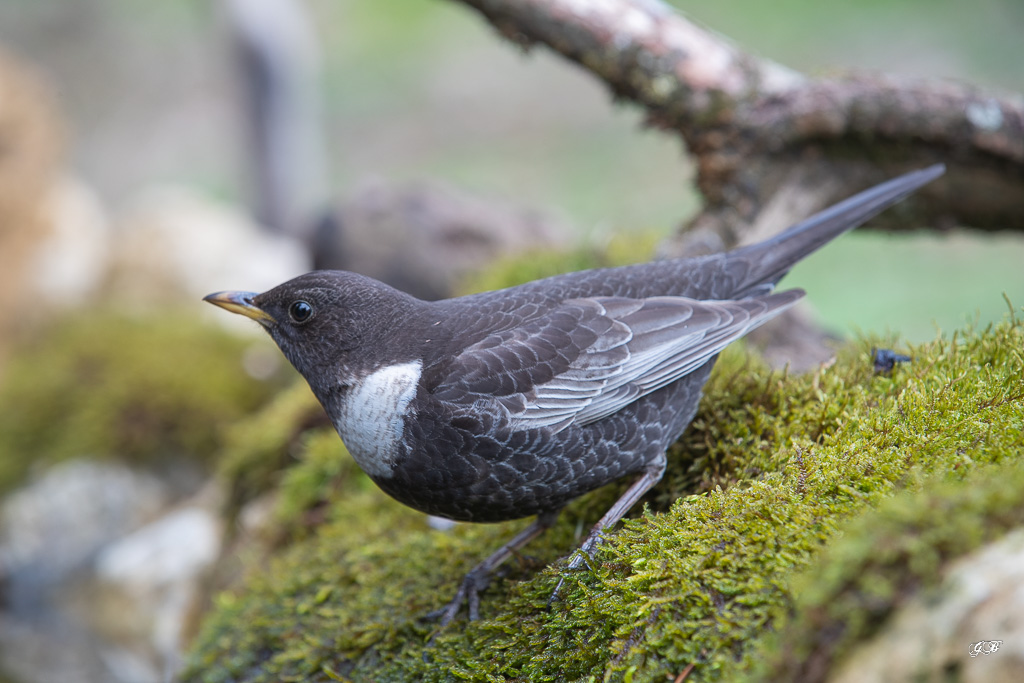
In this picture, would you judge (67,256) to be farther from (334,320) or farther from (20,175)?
(334,320)

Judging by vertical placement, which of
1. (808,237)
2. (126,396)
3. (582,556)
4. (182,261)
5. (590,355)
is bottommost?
(126,396)

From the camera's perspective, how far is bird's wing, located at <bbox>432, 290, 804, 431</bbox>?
120 inches

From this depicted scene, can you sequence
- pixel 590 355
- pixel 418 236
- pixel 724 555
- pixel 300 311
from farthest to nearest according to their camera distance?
pixel 418 236 < pixel 300 311 < pixel 590 355 < pixel 724 555

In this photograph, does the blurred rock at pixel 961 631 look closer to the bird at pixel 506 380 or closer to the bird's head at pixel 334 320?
the bird at pixel 506 380

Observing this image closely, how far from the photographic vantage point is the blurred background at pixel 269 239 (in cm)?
618

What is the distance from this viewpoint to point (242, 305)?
345 cm

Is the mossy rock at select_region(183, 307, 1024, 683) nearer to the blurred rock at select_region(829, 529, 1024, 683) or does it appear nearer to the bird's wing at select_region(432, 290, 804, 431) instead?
the blurred rock at select_region(829, 529, 1024, 683)

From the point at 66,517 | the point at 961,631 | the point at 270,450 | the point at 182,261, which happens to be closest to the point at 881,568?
the point at 961,631

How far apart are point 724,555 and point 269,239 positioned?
397 inches

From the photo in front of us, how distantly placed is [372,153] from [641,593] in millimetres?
18199

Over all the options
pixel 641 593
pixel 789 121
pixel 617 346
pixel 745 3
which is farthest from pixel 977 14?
pixel 641 593

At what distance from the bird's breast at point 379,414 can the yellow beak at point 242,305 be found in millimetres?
550

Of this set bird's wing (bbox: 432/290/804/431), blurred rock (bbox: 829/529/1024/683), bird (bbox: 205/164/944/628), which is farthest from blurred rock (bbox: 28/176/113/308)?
blurred rock (bbox: 829/529/1024/683)

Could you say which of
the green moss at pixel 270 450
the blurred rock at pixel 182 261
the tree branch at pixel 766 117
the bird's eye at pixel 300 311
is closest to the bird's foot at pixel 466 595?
the bird's eye at pixel 300 311
